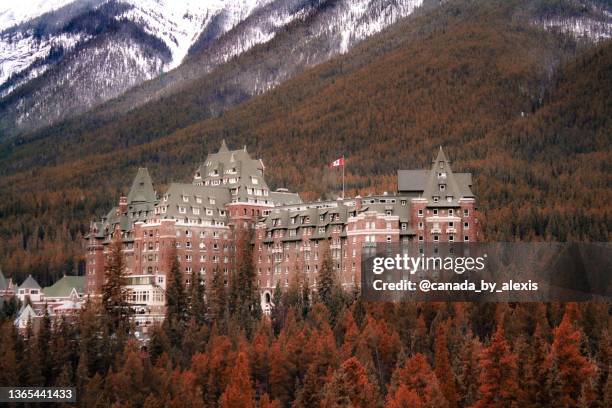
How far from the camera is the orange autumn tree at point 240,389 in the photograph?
398ft

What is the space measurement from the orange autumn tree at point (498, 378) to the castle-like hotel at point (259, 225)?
43606 mm

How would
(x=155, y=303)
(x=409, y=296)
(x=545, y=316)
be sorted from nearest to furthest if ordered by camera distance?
(x=545, y=316) → (x=409, y=296) → (x=155, y=303)

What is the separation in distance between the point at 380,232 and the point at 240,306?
73.8ft

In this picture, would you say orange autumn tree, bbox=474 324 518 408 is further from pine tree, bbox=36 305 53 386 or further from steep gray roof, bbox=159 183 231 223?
steep gray roof, bbox=159 183 231 223

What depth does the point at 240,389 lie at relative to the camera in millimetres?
124188

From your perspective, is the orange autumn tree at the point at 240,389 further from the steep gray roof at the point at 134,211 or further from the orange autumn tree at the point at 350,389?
the steep gray roof at the point at 134,211

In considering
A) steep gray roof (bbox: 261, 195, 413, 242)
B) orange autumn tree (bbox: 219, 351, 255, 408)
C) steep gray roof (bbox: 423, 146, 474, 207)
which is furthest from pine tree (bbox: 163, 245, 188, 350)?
steep gray roof (bbox: 423, 146, 474, 207)

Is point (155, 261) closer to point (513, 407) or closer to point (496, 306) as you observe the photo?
point (496, 306)

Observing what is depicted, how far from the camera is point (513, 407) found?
345 ft

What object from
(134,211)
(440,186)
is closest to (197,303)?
(134,211)

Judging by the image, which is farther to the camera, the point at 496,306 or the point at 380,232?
the point at 380,232

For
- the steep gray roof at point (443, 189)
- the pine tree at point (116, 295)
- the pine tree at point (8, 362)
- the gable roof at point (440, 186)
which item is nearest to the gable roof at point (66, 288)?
the pine tree at point (116, 295)

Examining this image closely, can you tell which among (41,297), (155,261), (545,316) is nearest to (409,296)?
(545,316)

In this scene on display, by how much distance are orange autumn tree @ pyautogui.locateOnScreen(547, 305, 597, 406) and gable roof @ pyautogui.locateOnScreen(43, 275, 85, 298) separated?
4020 inches
